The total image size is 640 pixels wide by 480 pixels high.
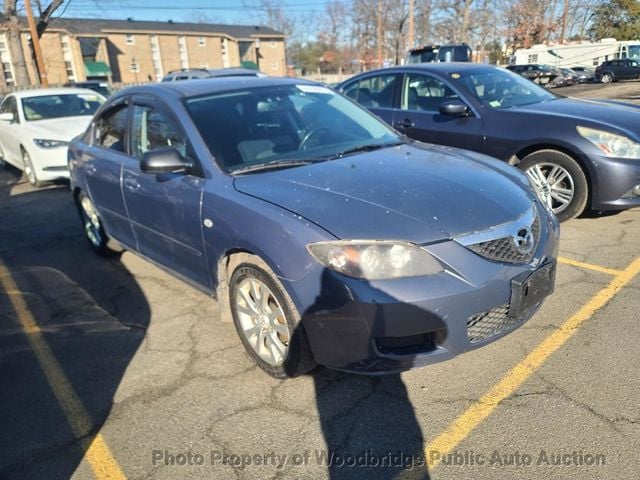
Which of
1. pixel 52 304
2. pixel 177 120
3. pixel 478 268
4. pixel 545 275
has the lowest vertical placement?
pixel 52 304

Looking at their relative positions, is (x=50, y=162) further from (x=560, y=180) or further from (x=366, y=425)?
(x=366, y=425)

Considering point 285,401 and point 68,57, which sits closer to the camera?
point 285,401

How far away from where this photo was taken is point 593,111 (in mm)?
4965

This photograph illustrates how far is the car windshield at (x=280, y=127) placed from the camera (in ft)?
10.4

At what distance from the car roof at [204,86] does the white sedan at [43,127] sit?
491cm

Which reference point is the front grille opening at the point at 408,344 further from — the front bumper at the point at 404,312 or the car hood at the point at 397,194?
the car hood at the point at 397,194

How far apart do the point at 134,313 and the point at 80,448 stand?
148cm

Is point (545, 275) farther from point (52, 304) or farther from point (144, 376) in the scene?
point (52, 304)

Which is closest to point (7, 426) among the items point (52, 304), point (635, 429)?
point (52, 304)

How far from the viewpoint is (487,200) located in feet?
8.66

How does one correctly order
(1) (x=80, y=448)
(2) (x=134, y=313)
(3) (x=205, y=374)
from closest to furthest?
(1) (x=80, y=448) → (3) (x=205, y=374) → (2) (x=134, y=313)

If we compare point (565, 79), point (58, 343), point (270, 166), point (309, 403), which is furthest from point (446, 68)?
point (565, 79)

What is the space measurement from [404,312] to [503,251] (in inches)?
24.8

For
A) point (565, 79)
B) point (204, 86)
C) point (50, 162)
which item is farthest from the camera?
Result: point (565, 79)
